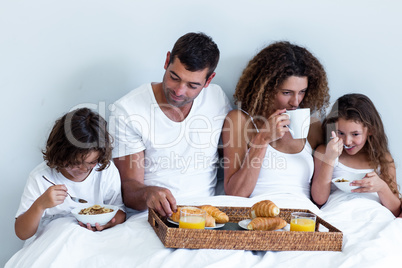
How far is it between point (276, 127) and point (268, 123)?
8cm

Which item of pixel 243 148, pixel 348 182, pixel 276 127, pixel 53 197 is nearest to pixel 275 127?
pixel 276 127

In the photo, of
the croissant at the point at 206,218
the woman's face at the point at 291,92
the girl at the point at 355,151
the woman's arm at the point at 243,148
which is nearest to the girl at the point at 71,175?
the croissant at the point at 206,218

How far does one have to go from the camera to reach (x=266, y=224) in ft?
4.55

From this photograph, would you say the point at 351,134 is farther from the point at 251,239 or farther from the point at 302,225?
the point at 251,239

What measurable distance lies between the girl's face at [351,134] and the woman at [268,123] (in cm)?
15

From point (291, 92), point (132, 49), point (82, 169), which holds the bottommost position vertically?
point (82, 169)

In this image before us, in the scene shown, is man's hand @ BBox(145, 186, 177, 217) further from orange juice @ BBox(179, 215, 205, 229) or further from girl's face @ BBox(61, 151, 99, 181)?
girl's face @ BBox(61, 151, 99, 181)

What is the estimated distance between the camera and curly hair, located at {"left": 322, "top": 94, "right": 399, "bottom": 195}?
1.92m

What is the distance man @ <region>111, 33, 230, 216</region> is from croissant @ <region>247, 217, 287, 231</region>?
0.49 metres

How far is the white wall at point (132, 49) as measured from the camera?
1.92 meters

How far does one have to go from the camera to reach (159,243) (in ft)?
4.46

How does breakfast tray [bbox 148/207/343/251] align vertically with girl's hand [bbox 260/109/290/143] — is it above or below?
below

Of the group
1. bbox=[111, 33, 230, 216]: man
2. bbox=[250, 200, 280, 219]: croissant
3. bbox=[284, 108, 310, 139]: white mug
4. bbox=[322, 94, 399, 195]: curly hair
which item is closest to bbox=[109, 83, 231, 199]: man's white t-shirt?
bbox=[111, 33, 230, 216]: man

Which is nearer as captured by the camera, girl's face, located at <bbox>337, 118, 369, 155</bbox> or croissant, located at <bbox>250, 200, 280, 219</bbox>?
croissant, located at <bbox>250, 200, 280, 219</bbox>
